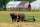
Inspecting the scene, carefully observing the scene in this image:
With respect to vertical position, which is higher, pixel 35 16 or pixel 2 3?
pixel 2 3

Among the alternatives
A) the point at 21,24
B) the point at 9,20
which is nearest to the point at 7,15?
the point at 9,20

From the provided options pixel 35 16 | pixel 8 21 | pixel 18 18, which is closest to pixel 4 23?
pixel 8 21

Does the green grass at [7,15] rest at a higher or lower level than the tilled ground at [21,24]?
higher

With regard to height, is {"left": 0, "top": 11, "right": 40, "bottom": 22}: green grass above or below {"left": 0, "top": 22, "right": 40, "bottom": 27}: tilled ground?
above

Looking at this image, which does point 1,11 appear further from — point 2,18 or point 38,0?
point 38,0

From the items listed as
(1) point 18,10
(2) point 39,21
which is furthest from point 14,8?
(2) point 39,21

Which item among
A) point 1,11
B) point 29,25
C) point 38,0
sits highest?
point 38,0

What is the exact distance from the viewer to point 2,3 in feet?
3.18

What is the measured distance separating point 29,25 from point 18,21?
0.11 metres

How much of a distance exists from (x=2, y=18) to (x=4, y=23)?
5 cm

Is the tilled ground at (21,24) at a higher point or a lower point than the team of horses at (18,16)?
lower

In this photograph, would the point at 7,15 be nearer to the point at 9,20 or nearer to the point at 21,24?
the point at 9,20

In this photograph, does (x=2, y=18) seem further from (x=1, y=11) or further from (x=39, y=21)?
(x=39, y=21)

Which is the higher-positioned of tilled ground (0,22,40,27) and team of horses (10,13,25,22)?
team of horses (10,13,25,22)
